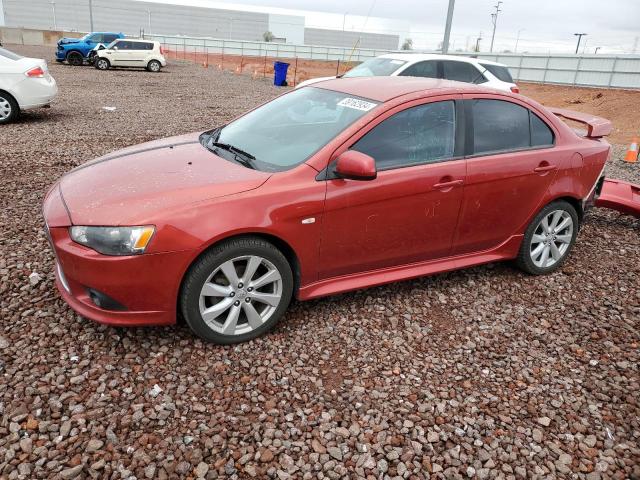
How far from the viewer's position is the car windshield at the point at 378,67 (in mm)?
10016

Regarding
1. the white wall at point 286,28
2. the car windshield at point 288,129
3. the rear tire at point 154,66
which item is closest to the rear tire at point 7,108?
the car windshield at point 288,129

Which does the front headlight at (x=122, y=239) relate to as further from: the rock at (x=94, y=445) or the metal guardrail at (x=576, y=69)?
the metal guardrail at (x=576, y=69)

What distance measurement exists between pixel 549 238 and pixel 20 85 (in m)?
9.58

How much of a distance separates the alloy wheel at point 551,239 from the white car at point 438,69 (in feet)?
19.4

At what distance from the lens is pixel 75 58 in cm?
2647

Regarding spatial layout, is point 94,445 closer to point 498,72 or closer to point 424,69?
point 424,69

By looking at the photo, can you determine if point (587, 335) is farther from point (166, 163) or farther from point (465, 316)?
point (166, 163)

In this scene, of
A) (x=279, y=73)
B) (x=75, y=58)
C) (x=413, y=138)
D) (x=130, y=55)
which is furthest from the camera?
(x=75, y=58)

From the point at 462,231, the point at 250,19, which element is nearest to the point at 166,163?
the point at 462,231

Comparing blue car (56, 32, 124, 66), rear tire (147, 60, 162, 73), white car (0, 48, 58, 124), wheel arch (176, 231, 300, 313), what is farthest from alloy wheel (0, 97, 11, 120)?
blue car (56, 32, 124, 66)

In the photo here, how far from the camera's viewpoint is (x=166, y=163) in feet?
11.6

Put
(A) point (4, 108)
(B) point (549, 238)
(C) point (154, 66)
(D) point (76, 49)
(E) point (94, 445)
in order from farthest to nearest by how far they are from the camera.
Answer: (C) point (154, 66)
(D) point (76, 49)
(A) point (4, 108)
(B) point (549, 238)
(E) point (94, 445)

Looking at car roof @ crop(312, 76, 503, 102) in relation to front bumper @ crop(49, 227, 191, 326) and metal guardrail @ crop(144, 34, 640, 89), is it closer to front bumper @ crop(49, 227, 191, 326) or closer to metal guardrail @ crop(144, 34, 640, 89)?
front bumper @ crop(49, 227, 191, 326)

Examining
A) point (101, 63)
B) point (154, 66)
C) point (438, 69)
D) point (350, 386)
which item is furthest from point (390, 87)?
point (154, 66)
